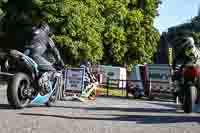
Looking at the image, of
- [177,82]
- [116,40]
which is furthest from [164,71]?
[116,40]

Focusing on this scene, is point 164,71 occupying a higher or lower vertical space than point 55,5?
lower

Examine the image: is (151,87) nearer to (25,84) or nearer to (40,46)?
(40,46)

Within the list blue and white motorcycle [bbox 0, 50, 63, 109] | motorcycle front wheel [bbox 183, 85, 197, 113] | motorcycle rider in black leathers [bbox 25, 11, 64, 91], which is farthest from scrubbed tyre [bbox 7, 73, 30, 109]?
motorcycle front wheel [bbox 183, 85, 197, 113]

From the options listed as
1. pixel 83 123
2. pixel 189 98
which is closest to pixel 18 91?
pixel 83 123

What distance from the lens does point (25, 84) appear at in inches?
389

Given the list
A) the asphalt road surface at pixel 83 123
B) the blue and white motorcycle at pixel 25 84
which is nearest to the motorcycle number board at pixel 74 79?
the blue and white motorcycle at pixel 25 84

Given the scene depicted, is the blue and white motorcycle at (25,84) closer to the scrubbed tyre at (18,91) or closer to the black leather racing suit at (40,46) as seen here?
the scrubbed tyre at (18,91)

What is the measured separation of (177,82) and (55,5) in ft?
60.5

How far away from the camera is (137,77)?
→ 24812 millimetres

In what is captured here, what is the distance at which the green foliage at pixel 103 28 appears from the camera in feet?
98.2

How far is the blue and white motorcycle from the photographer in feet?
31.2

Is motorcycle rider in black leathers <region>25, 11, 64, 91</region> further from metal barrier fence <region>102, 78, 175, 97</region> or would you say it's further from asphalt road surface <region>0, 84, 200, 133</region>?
metal barrier fence <region>102, 78, 175, 97</region>

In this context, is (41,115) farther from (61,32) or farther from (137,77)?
(61,32)

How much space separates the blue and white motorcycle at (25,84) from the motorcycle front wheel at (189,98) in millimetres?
2728
